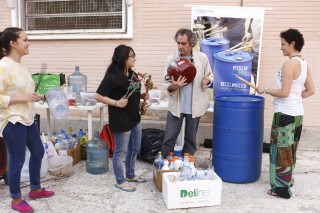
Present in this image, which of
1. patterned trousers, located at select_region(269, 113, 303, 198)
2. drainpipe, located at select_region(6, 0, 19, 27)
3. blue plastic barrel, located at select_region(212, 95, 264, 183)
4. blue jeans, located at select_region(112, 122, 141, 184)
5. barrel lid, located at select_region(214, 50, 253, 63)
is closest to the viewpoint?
patterned trousers, located at select_region(269, 113, 303, 198)

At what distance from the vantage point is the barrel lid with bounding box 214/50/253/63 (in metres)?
4.68

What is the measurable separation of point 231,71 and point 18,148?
9.59 ft

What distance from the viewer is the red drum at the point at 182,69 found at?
11.9 ft

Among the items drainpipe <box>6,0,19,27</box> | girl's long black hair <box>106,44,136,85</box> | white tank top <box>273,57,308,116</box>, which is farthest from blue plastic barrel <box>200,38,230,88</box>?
A: drainpipe <box>6,0,19,27</box>

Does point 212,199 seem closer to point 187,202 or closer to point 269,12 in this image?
point 187,202

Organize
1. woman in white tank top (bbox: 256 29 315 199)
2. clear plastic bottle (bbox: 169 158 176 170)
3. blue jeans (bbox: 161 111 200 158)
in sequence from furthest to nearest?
blue jeans (bbox: 161 111 200 158) < clear plastic bottle (bbox: 169 158 176 170) < woman in white tank top (bbox: 256 29 315 199)

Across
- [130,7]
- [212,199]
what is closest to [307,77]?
[212,199]

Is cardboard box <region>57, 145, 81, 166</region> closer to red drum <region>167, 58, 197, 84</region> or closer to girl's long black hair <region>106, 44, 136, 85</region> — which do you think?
girl's long black hair <region>106, 44, 136, 85</region>

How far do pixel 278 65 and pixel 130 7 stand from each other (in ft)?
8.14

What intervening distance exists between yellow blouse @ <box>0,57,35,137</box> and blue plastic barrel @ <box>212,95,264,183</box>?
2.05 metres

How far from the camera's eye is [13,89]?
2971mm

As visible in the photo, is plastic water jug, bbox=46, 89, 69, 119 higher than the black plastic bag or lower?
higher

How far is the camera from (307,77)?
3.46 metres

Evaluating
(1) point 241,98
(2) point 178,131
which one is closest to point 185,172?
(2) point 178,131
